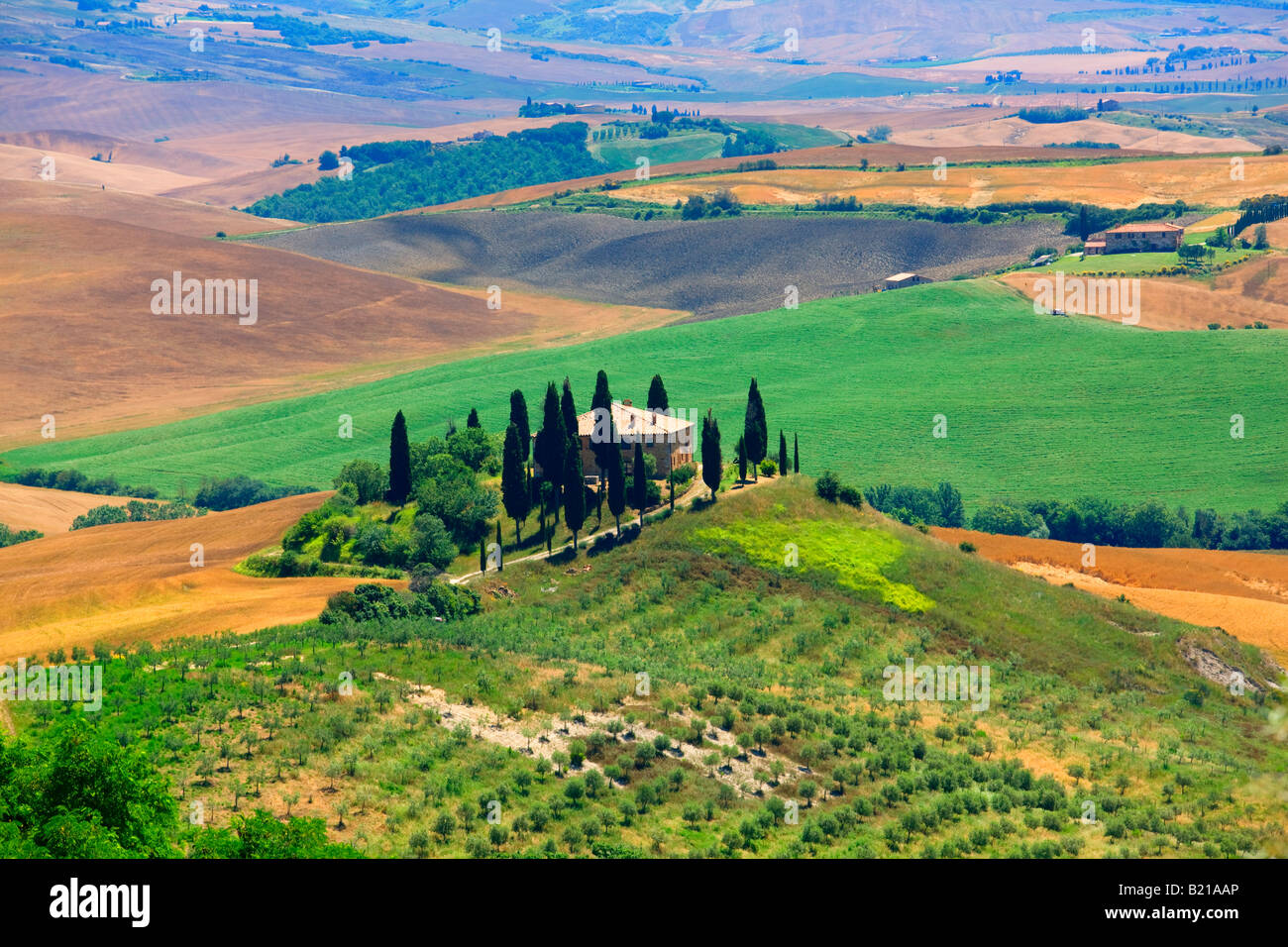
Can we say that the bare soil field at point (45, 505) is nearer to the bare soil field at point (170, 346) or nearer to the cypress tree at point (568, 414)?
the bare soil field at point (170, 346)

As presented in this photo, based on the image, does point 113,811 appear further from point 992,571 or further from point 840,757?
point 992,571

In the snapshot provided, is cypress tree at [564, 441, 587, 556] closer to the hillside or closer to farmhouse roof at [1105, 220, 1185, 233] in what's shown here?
the hillside

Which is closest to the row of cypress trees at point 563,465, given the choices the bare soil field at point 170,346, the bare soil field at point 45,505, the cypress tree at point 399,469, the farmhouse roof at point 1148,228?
the cypress tree at point 399,469

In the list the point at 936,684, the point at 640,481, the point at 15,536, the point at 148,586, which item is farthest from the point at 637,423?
the point at 15,536

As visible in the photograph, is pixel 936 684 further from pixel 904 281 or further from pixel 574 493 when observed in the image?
pixel 904 281
